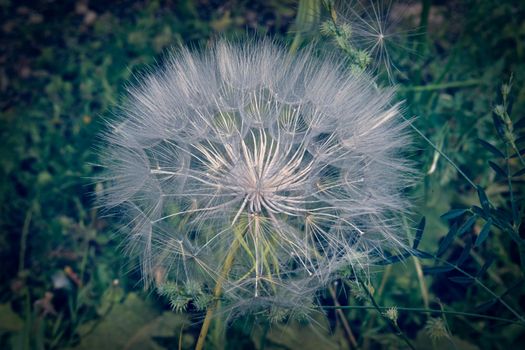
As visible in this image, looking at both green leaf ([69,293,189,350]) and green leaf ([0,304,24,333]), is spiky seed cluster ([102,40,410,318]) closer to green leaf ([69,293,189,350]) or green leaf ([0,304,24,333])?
green leaf ([69,293,189,350])

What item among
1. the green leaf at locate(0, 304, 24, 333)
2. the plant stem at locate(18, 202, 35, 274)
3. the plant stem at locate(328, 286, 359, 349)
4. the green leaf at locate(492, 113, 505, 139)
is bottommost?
the plant stem at locate(328, 286, 359, 349)

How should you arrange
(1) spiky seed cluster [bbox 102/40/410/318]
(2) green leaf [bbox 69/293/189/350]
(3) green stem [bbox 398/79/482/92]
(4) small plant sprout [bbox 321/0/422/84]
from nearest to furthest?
(1) spiky seed cluster [bbox 102/40/410/318] → (4) small plant sprout [bbox 321/0/422/84] → (2) green leaf [bbox 69/293/189/350] → (3) green stem [bbox 398/79/482/92]

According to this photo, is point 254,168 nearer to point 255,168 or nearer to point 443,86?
point 255,168

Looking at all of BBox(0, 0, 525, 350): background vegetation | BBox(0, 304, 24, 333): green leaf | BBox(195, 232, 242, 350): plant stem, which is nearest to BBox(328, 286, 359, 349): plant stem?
BBox(0, 0, 525, 350): background vegetation

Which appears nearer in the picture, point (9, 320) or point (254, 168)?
point (254, 168)

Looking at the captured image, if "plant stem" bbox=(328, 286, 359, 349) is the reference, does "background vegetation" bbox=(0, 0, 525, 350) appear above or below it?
above

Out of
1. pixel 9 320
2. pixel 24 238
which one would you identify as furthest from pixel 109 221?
pixel 9 320
